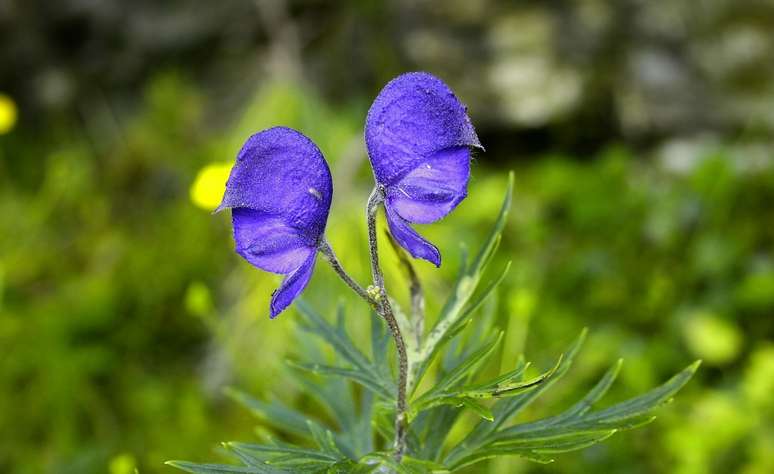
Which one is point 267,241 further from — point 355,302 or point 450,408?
point 355,302

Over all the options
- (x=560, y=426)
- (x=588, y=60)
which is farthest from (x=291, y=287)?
(x=588, y=60)

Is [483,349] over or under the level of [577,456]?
over

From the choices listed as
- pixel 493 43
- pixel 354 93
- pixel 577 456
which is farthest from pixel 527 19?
pixel 577 456

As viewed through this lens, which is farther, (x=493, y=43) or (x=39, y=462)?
(x=493, y=43)

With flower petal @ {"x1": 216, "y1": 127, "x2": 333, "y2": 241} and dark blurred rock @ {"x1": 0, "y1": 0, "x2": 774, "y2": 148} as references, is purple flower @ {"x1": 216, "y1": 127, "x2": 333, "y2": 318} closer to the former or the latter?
flower petal @ {"x1": 216, "y1": 127, "x2": 333, "y2": 241}

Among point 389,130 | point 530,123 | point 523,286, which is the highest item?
point 389,130

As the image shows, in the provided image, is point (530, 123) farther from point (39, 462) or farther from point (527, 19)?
point (39, 462)

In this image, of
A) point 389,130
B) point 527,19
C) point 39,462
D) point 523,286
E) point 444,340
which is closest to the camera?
point 389,130

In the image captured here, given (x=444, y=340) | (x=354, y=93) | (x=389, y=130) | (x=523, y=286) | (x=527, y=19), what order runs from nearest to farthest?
(x=389, y=130) → (x=444, y=340) → (x=523, y=286) → (x=527, y=19) → (x=354, y=93)
